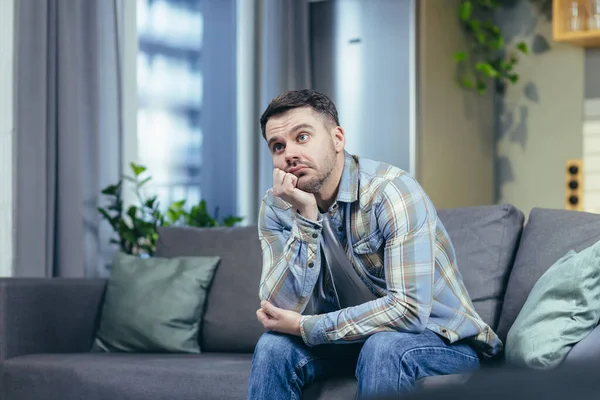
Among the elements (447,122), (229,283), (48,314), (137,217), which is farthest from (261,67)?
(48,314)

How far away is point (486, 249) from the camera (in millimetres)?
2174

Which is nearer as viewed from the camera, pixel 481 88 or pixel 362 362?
pixel 362 362

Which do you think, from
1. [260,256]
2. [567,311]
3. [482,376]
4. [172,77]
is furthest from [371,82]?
[482,376]

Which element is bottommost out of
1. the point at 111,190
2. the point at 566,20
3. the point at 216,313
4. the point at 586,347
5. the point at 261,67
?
the point at 216,313

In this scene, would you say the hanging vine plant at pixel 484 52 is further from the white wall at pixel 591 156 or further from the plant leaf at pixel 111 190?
the plant leaf at pixel 111 190

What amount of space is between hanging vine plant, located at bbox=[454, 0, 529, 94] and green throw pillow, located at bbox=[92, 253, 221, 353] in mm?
2059

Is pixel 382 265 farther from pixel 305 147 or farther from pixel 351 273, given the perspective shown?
pixel 305 147

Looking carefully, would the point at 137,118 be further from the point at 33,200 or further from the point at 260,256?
the point at 260,256

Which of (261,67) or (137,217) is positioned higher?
(261,67)

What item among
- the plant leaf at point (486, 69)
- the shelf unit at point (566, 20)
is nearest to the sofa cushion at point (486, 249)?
the shelf unit at point (566, 20)

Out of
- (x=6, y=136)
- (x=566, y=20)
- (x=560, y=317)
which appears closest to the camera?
(x=560, y=317)

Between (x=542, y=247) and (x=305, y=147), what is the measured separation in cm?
73

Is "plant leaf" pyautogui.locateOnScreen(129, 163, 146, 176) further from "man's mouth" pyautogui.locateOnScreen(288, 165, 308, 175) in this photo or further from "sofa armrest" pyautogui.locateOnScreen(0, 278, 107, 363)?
"man's mouth" pyautogui.locateOnScreen(288, 165, 308, 175)

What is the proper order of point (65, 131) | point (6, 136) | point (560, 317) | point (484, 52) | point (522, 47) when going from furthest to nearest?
point (484, 52), point (522, 47), point (65, 131), point (6, 136), point (560, 317)
